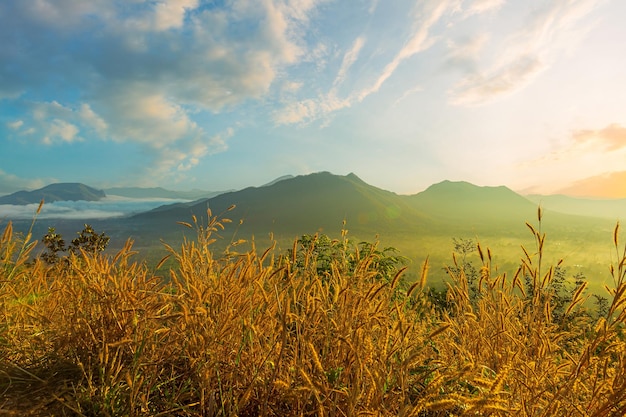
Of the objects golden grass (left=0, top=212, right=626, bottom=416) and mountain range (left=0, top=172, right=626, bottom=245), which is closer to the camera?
golden grass (left=0, top=212, right=626, bottom=416)

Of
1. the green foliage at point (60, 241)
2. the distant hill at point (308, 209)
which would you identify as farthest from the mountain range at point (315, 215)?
the green foliage at point (60, 241)

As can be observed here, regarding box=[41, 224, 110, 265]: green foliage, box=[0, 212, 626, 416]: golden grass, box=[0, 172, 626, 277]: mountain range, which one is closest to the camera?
box=[0, 212, 626, 416]: golden grass

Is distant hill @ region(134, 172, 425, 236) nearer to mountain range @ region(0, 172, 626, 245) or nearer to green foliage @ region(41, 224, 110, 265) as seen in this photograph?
mountain range @ region(0, 172, 626, 245)

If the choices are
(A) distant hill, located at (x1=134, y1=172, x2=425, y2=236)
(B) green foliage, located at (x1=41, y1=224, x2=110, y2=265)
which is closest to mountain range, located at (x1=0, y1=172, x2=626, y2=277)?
(A) distant hill, located at (x1=134, y1=172, x2=425, y2=236)

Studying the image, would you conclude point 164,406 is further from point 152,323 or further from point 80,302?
point 80,302

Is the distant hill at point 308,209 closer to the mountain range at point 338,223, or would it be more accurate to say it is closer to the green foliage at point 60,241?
the mountain range at point 338,223

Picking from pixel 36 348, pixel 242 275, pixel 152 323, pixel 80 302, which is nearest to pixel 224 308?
pixel 242 275

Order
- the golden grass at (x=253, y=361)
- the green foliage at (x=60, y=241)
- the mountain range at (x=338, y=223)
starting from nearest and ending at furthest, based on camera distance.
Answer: the golden grass at (x=253, y=361), the green foliage at (x=60, y=241), the mountain range at (x=338, y=223)

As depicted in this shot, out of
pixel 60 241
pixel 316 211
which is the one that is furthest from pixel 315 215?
pixel 60 241

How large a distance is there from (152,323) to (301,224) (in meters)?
139

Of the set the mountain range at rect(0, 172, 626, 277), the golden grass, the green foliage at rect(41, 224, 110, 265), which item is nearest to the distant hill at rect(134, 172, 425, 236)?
the mountain range at rect(0, 172, 626, 277)

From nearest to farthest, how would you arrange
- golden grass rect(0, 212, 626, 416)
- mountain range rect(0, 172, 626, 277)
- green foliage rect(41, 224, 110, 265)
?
golden grass rect(0, 212, 626, 416) → green foliage rect(41, 224, 110, 265) → mountain range rect(0, 172, 626, 277)

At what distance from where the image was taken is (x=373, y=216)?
15050 centimetres

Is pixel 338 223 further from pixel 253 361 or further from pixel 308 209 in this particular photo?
pixel 253 361
